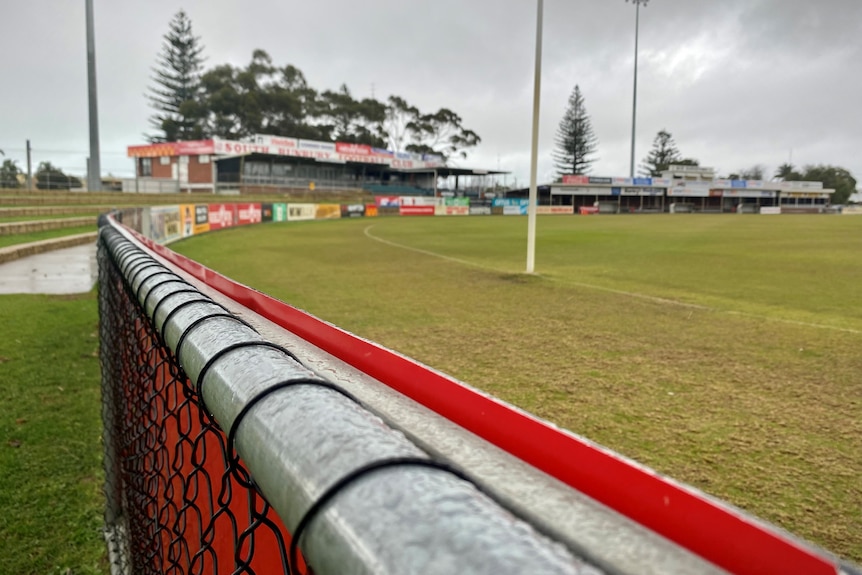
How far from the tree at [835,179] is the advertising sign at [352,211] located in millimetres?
101447

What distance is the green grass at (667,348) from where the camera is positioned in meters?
3.56

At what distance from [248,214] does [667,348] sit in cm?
2996

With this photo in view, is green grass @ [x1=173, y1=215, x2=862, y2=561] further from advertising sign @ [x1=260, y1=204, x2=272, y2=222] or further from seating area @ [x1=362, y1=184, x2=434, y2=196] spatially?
seating area @ [x1=362, y1=184, x2=434, y2=196]

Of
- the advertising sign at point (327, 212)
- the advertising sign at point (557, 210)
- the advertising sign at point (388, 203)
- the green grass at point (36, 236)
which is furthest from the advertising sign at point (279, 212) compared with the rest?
the advertising sign at point (557, 210)

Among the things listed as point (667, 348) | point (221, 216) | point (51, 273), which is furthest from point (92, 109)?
point (667, 348)

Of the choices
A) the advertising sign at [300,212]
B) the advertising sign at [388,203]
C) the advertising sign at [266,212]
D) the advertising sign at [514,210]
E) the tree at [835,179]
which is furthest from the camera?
the tree at [835,179]

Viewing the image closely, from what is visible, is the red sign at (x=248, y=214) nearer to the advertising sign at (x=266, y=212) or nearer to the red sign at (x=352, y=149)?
the advertising sign at (x=266, y=212)

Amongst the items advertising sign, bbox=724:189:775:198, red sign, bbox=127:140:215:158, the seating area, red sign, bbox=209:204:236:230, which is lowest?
red sign, bbox=209:204:236:230

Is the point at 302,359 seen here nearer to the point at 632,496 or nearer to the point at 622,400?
the point at 632,496

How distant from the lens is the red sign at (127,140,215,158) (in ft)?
197

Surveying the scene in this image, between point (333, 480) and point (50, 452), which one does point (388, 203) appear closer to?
point (50, 452)

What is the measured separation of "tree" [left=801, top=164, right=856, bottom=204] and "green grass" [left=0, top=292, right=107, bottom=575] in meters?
131

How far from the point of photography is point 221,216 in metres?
29.1

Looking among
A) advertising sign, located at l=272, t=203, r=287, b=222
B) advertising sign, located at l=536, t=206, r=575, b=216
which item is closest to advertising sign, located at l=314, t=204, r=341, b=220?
advertising sign, located at l=272, t=203, r=287, b=222
